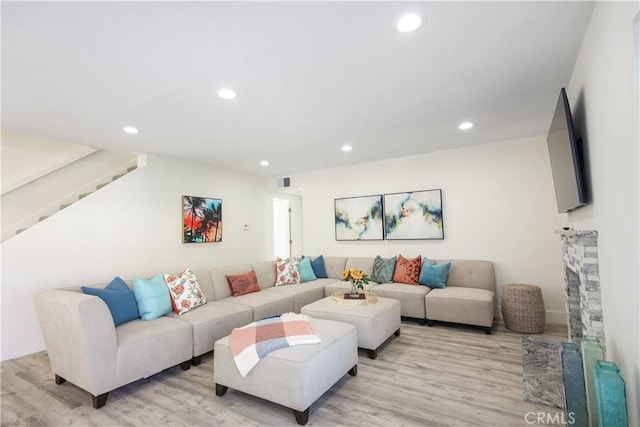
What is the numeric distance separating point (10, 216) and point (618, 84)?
589cm

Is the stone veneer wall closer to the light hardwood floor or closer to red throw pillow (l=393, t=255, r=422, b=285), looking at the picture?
the light hardwood floor

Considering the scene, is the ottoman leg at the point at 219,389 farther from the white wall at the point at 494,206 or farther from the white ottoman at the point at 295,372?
the white wall at the point at 494,206

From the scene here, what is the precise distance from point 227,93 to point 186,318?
218cm

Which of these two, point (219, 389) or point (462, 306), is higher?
point (462, 306)

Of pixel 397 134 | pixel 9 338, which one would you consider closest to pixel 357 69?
pixel 397 134

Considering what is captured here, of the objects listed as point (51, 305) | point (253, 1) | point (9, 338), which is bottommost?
point (9, 338)

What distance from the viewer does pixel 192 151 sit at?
425cm

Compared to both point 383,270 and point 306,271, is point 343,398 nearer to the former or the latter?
point 383,270

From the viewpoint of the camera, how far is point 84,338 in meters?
2.18

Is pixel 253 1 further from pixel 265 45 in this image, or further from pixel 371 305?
pixel 371 305

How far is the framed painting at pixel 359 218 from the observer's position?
16.8ft

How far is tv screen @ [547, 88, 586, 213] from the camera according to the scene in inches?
75.4

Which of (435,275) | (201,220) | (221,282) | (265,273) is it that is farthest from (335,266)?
(201,220)

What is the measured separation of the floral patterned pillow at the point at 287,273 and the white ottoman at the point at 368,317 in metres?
1.29
